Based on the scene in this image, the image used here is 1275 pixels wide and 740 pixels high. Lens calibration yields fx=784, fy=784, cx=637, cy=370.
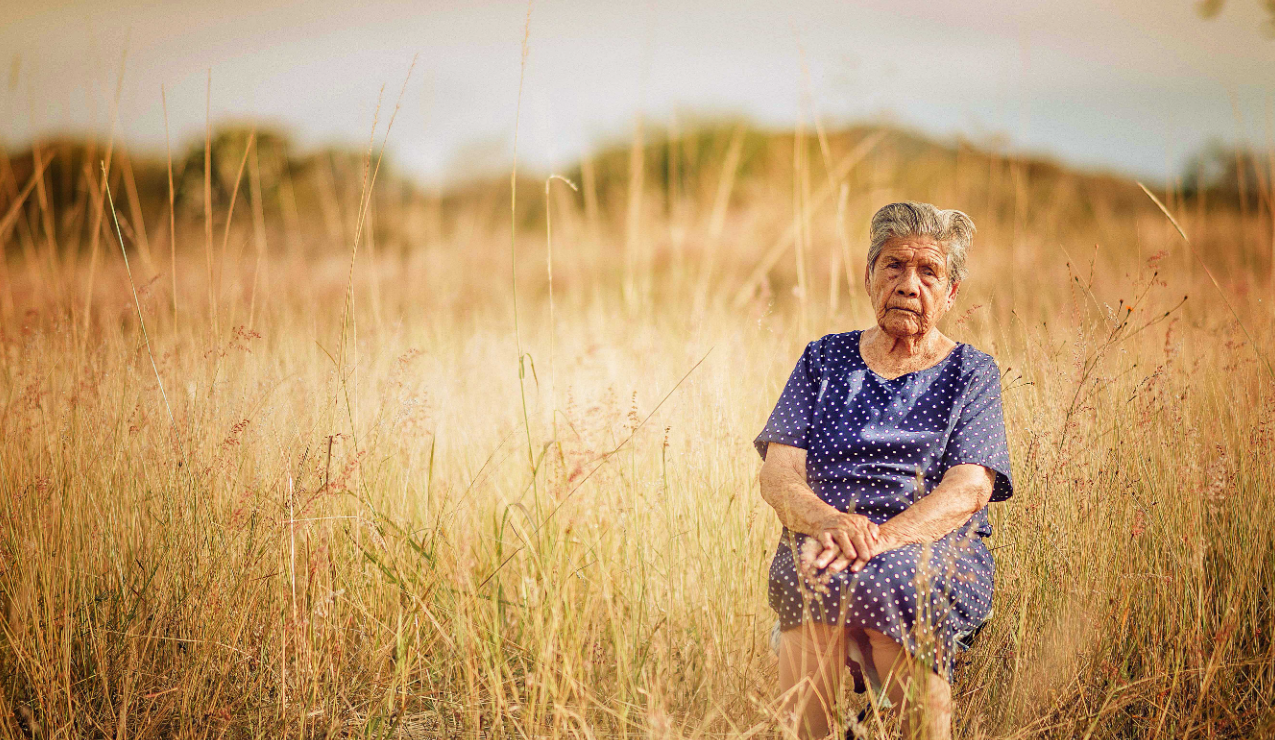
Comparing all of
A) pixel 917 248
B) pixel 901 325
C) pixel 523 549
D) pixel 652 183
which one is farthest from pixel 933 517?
pixel 652 183

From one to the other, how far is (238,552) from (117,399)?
84 cm

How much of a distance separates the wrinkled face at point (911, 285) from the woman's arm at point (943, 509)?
0.39 m

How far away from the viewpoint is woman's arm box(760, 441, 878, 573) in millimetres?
1775

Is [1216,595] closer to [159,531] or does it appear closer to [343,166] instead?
[159,531]

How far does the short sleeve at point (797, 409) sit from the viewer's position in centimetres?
206

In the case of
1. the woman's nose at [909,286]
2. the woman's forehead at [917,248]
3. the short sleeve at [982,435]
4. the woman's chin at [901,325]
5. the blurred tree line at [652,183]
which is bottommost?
the short sleeve at [982,435]

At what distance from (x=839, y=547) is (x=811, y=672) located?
322 millimetres

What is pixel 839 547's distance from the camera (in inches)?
70.8

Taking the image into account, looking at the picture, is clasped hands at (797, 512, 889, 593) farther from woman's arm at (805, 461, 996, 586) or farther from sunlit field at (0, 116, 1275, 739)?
sunlit field at (0, 116, 1275, 739)

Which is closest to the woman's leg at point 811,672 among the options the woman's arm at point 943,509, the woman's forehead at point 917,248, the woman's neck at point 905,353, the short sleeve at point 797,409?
the woman's arm at point 943,509

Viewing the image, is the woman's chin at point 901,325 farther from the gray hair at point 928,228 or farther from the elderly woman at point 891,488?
the gray hair at point 928,228

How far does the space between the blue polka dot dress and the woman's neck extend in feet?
0.10

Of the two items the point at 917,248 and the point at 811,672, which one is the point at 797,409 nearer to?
the point at 917,248

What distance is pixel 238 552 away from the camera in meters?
2.14
